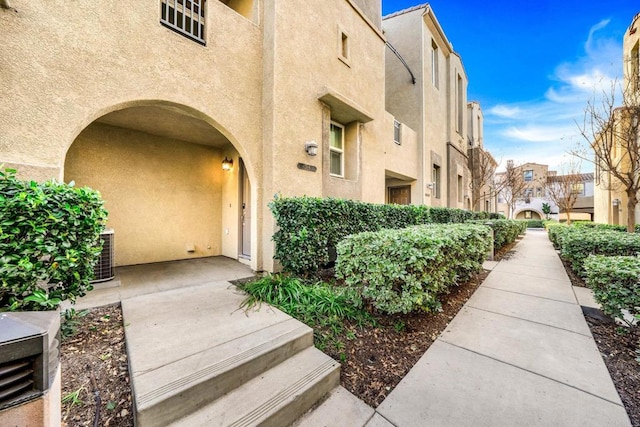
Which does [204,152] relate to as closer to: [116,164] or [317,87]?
[116,164]

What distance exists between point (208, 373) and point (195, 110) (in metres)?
4.19

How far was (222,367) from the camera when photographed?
6.33 ft

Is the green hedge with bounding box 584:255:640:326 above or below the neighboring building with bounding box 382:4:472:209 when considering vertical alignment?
below

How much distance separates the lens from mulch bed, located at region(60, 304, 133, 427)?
1626 millimetres

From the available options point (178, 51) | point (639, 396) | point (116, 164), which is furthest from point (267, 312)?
point (116, 164)

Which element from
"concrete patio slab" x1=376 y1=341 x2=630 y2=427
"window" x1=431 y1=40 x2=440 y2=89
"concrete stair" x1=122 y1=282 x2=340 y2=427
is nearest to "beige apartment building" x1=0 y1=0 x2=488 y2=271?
"concrete stair" x1=122 y1=282 x2=340 y2=427

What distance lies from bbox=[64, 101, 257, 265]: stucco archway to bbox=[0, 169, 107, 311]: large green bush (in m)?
2.48

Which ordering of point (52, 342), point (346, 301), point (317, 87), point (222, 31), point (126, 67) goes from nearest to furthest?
point (52, 342) → point (346, 301) → point (126, 67) → point (222, 31) → point (317, 87)

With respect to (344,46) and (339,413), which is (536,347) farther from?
(344,46)

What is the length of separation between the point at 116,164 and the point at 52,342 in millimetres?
5377

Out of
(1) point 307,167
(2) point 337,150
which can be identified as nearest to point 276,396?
(1) point 307,167

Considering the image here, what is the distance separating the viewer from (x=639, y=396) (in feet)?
6.64

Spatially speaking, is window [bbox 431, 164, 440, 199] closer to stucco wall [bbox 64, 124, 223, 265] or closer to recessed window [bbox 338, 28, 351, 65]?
recessed window [bbox 338, 28, 351, 65]

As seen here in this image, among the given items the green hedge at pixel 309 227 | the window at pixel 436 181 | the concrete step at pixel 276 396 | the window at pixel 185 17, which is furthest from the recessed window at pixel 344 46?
the window at pixel 436 181
